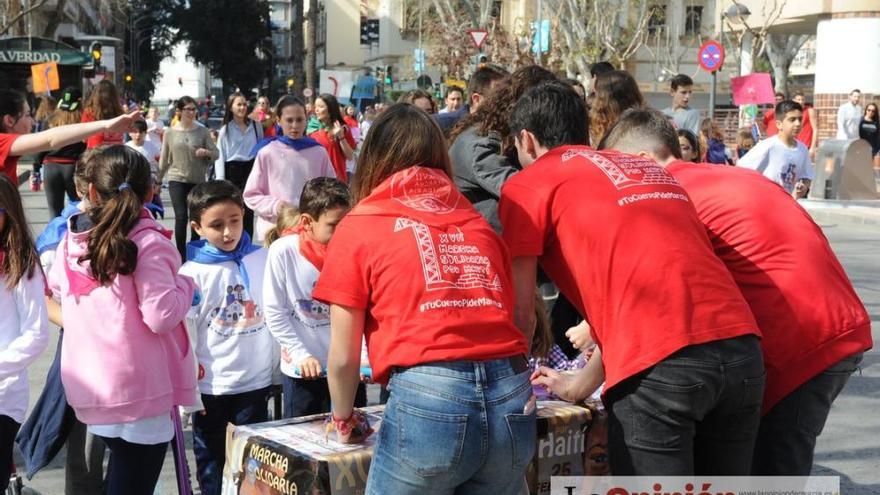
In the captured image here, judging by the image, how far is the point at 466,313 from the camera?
300 centimetres

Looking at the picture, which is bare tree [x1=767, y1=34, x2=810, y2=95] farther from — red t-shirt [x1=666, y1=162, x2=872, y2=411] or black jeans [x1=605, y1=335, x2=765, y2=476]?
black jeans [x1=605, y1=335, x2=765, y2=476]

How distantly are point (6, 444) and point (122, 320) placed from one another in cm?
61

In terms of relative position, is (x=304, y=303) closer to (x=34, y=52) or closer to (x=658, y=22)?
(x=34, y=52)

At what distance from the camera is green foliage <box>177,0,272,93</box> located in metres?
87.7

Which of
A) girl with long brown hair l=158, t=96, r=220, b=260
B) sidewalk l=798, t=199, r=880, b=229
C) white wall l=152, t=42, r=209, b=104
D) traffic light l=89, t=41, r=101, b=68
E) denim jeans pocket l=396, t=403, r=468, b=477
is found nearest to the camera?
denim jeans pocket l=396, t=403, r=468, b=477

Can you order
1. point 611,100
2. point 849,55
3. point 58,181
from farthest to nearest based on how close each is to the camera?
point 849,55 → point 58,181 → point 611,100

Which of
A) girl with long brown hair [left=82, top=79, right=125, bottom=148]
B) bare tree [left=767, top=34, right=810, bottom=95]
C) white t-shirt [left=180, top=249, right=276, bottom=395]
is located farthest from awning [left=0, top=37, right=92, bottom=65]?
white t-shirt [left=180, top=249, right=276, bottom=395]

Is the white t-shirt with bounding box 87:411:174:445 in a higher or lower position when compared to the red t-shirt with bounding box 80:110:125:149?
lower

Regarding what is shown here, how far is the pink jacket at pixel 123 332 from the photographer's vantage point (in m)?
3.94

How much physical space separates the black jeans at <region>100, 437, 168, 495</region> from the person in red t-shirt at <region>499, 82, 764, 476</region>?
4.86 feet

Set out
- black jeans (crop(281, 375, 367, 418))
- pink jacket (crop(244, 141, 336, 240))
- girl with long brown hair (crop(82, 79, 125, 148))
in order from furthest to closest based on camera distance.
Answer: girl with long brown hair (crop(82, 79, 125, 148)) < pink jacket (crop(244, 141, 336, 240)) < black jeans (crop(281, 375, 367, 418))

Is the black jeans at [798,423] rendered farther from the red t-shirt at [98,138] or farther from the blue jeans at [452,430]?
the red t-shirt at [98,138]

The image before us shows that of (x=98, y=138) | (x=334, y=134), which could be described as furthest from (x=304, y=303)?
(x=98, y=138)

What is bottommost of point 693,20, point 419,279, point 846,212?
point 846,212
